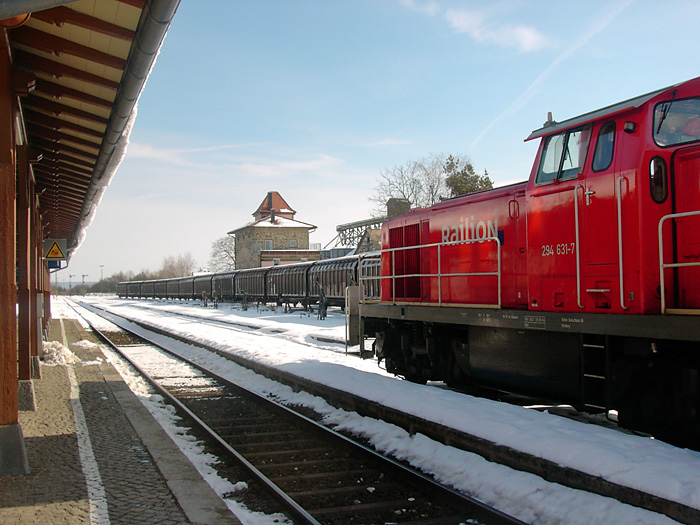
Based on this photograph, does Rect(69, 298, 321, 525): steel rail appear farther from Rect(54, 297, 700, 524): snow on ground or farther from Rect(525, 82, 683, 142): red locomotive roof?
Rect(525, 82, 683, 142): red locomotive roof

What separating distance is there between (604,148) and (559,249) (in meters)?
1.25

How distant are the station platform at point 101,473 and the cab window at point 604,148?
5108mm

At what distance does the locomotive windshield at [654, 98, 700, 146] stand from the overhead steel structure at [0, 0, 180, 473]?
4776 millimetres

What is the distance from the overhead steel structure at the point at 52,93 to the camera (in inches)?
224

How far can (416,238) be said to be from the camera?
10.8 meters

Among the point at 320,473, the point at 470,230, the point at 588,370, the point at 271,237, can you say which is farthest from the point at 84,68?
the point at 271,237

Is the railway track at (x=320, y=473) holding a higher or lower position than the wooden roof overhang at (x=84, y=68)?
lower

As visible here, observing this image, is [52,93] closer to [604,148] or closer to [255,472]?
[255,472]

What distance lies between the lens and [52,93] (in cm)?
780

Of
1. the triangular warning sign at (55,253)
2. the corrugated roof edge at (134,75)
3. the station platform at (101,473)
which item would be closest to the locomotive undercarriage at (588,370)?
the station platform at (101,473)

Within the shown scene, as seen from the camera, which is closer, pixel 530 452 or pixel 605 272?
pixel 530 452

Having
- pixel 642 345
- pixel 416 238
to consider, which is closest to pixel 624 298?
pixel 642 345

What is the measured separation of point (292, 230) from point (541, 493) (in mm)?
87899

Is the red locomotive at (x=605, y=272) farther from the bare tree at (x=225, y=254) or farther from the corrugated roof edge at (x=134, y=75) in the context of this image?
the bare tree at (x=225, y=254)
